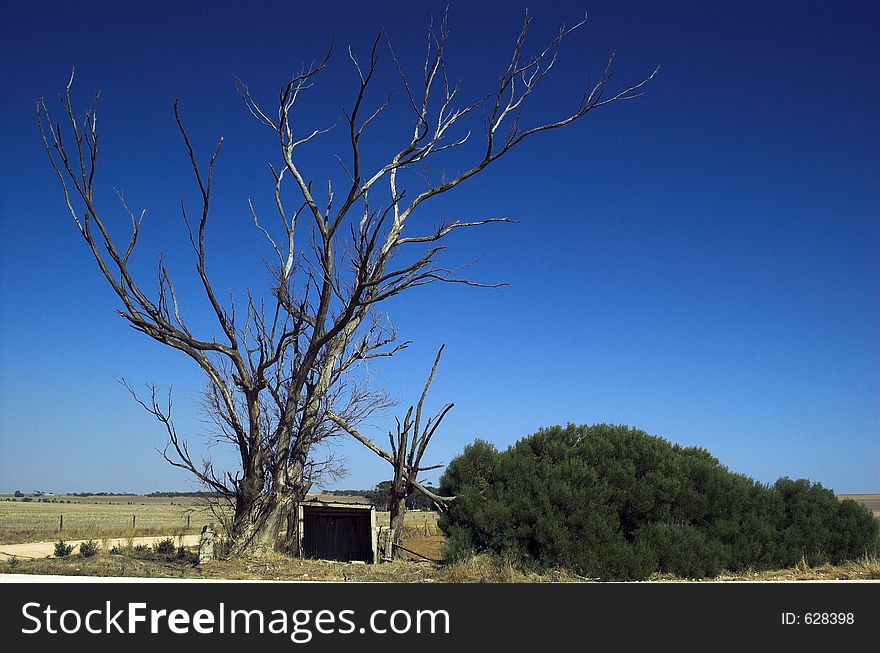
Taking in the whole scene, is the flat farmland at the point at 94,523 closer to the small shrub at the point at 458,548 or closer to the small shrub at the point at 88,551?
the small shrub at the point at 88,551

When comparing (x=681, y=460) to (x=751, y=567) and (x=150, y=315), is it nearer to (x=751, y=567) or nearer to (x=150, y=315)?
(x=751, y=567)

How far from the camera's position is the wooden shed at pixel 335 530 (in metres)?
18.5

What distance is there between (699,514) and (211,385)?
10563 millimetres

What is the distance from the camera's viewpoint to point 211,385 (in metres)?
16.7

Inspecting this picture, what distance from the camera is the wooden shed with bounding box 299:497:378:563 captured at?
18.5m

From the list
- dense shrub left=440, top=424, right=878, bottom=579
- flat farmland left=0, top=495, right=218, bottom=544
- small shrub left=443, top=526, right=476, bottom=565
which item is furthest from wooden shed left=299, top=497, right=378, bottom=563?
small shrub left=443, top=526, right=476, bottom=565

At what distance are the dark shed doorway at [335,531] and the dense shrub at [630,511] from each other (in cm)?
370

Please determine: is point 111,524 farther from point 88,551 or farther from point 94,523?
point 88,551

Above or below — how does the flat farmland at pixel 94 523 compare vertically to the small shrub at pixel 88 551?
below

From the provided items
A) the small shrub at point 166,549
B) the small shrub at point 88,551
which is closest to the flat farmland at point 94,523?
the small shrub at point 166,549

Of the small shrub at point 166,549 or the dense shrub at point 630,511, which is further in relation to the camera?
the small shrub at point 166,549

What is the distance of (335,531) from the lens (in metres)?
19.6

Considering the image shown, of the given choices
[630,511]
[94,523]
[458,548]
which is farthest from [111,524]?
[630,511]

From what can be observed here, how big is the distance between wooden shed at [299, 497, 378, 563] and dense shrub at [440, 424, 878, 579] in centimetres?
362
